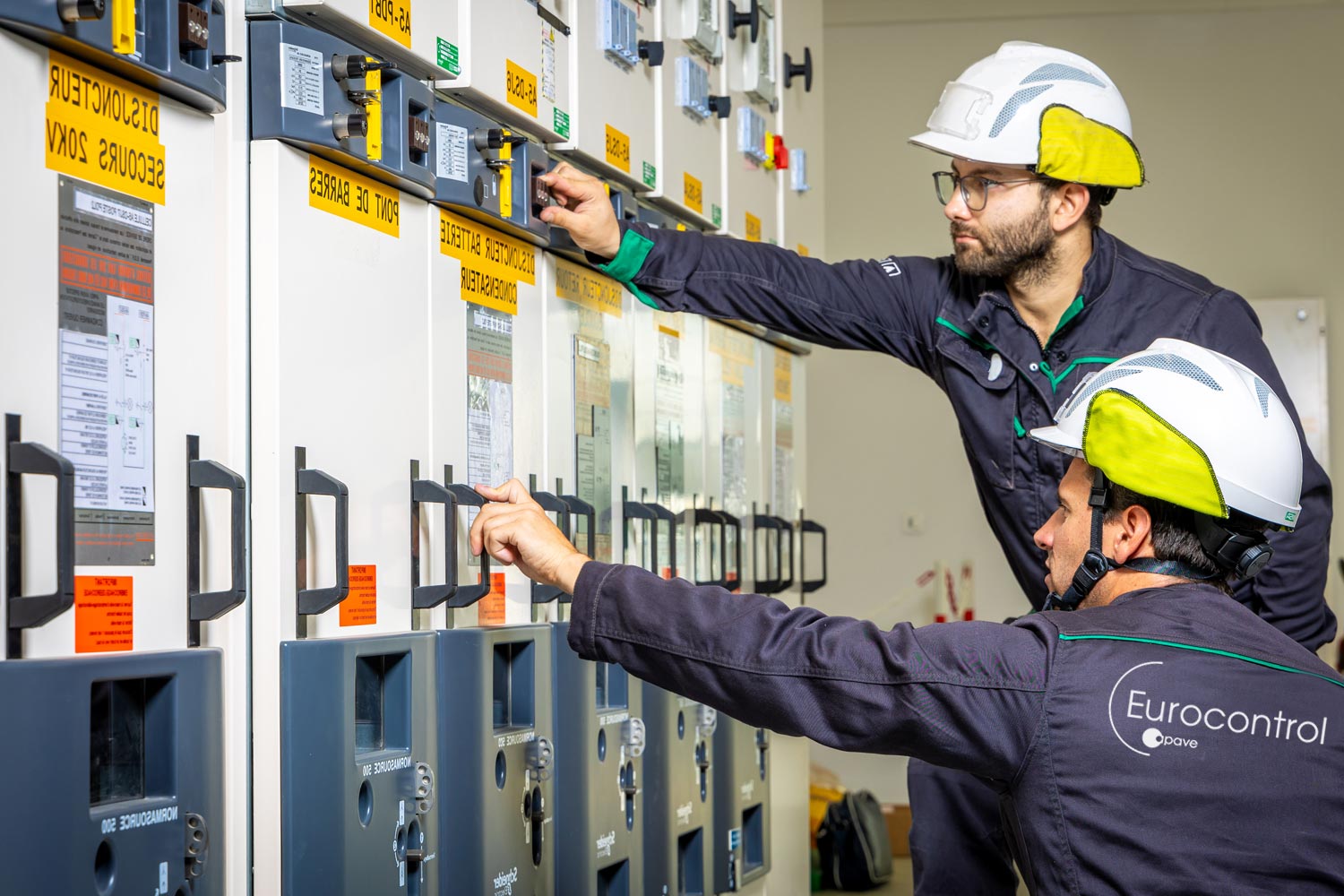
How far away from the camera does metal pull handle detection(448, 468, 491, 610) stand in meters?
2.12

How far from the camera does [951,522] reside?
7.58 meters

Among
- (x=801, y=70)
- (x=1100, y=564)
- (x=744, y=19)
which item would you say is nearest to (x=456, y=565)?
(x=1100, y=564)

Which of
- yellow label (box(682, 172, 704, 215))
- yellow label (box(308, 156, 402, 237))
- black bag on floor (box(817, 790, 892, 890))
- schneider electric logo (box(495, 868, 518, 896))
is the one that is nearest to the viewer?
yellow label (box(308, 156, 402, 237))

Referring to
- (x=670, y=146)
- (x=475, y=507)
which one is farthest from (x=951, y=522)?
(x=475, y=507)

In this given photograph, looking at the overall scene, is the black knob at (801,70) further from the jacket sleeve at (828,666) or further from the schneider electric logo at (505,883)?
the jacket sleeve at (828,666)

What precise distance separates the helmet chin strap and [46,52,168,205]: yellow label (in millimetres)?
1154

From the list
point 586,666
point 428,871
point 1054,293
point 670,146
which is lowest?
point 428,871

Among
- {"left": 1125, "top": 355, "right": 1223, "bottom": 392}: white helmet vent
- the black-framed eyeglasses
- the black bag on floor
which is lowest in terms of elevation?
the black bag on floor

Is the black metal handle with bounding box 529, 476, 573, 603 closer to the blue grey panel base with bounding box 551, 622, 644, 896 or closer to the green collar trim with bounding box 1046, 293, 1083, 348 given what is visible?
the blue grey panel base with bounding box 551, 622, 644, 896

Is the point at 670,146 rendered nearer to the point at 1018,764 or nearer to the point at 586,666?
the point at 586,666

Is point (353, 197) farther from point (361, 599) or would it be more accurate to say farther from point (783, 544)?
point (783, 544)

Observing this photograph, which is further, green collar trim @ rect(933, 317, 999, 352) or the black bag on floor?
the black bag on floor

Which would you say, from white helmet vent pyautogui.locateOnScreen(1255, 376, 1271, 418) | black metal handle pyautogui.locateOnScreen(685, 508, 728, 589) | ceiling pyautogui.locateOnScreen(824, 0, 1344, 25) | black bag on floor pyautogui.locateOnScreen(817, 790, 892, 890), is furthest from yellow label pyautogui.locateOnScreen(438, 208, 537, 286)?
ceiling pyautogui.locateOnScreen(824, 0, 1344, 25)

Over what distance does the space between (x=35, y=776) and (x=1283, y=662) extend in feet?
4.27
